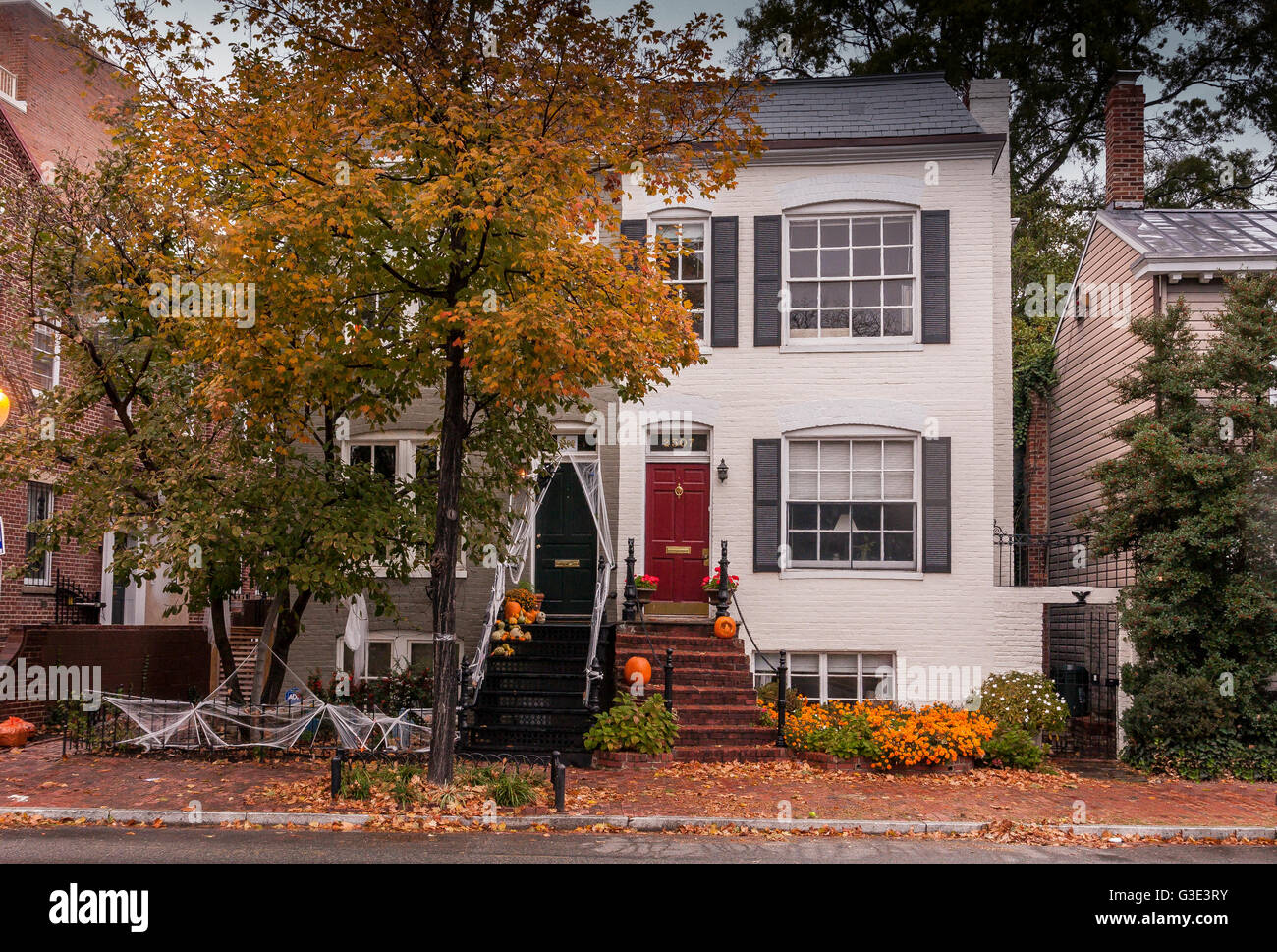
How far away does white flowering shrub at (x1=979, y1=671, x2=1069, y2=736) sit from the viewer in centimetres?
1480

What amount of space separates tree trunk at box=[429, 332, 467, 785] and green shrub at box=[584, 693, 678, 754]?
8.19 feet

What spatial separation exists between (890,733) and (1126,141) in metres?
12.2

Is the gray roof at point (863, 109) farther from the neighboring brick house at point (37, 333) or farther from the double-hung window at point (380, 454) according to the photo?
the neighboring brick house at point (37, 333)

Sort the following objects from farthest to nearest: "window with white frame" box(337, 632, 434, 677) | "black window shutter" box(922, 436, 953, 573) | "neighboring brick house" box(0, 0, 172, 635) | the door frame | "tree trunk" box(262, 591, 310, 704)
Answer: "window with white frame" box(337, 632, 434, 677)
"neighboring brick house" box(0, 0, 172, 635)
the door frame
"black window shutter" box(922, 436, 953, 573)
"tree trunk" box(262, 591, 310, 704)

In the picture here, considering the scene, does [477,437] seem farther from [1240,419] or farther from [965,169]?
[1240,419]

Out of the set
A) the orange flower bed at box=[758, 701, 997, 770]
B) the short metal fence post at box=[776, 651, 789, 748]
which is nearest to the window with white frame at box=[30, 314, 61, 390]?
the short metal fence post at box=[776, 651, 789, 748]

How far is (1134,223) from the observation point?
61.6ft

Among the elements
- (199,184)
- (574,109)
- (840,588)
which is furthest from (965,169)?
(199,184)

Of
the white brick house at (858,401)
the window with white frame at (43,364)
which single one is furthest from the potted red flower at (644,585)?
the window with white frame at (43,364)

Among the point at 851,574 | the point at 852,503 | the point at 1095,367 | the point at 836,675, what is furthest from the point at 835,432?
the point at 1095,367

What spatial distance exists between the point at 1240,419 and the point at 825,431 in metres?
5.41

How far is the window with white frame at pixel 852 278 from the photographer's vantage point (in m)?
16.8

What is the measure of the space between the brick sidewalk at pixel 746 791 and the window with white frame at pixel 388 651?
370 centimetres

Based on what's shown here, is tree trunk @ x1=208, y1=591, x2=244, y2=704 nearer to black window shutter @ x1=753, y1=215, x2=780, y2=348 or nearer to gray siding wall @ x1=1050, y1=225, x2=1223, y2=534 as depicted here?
black window shutter @ x1=753, y1=215, x2=780, y2=348
